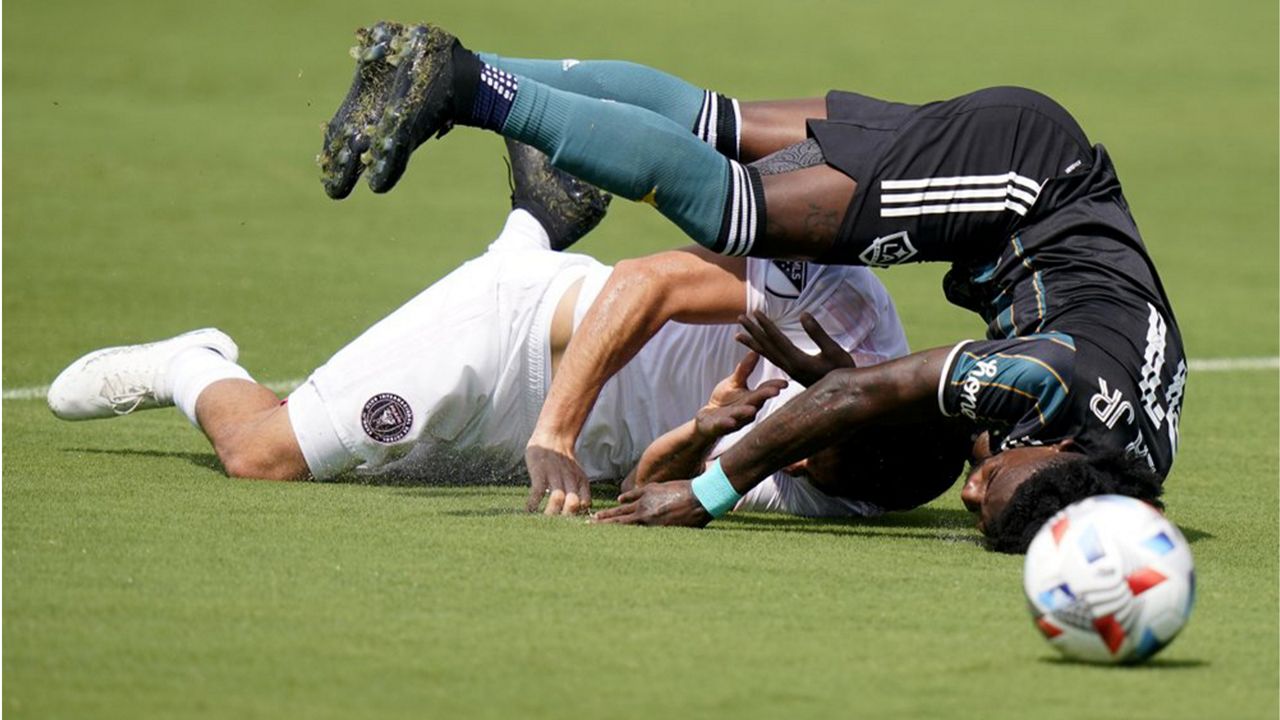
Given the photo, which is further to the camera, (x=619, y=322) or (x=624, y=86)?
(x=624, y=86)

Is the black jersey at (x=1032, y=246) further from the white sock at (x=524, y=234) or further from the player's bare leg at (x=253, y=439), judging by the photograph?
the player's bare leg at (x=253, y=439)

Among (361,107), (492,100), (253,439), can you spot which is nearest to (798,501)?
(492,100)

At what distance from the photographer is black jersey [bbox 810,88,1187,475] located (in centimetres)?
642

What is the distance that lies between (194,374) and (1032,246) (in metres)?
3.40

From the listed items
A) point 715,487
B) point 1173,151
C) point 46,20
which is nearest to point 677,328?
point 715,487

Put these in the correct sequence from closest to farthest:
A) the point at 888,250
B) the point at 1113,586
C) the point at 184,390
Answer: the point at 1113,586, the point at 888,250, the point at 184,390

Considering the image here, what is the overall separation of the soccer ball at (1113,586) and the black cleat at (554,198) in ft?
11.9

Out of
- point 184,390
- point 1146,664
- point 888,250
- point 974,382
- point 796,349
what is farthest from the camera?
point 184,390

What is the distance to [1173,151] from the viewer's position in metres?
21.3

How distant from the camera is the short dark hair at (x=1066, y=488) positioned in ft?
20.0

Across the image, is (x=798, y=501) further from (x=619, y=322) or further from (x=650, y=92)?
(x=650, y=92)

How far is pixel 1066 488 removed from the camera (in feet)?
20.0

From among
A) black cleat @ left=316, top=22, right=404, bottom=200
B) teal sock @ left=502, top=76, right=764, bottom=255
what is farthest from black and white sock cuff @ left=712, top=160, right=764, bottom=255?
black cleat @ left=316, top=22, right=404, bottom=200

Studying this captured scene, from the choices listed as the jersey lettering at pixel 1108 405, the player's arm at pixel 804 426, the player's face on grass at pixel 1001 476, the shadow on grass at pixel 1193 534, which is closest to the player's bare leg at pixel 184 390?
the player's arm at pixel 804 426
